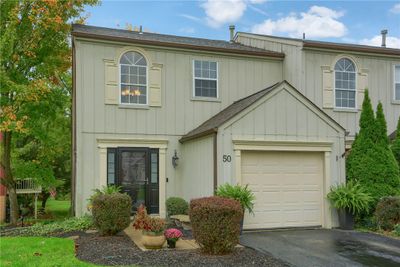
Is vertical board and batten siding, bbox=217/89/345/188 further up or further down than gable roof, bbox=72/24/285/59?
further down

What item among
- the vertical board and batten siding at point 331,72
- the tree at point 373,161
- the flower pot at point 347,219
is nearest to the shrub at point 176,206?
the flower pot at point 347,219

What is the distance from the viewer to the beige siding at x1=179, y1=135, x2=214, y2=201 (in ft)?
36.7

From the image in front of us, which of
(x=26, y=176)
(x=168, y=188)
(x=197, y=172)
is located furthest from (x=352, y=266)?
(x=26, y=176)

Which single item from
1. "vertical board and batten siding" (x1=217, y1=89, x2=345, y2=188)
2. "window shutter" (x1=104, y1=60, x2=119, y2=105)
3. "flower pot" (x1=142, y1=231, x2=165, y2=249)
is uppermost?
"window shutter" (x1=104, y1=60, x2=119, y2=105)

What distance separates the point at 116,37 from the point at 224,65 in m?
3.65

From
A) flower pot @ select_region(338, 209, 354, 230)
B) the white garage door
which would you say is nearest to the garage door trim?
the white garage door

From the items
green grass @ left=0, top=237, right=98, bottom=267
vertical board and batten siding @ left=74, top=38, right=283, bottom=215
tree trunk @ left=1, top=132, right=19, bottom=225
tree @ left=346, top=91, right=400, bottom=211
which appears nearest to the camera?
green grass @ left=0, top=237, right=98, bottom=267

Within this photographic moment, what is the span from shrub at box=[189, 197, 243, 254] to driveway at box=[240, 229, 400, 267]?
98 centimetres

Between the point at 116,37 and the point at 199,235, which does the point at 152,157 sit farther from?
the point at 199,235

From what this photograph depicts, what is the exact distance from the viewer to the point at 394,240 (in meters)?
9.62

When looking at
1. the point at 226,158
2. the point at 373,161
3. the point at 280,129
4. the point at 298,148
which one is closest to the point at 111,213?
the point at 226,158

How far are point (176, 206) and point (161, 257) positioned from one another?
4.60 metres

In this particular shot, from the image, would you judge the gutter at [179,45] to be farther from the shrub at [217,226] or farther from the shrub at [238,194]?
the shrub at [217,226]

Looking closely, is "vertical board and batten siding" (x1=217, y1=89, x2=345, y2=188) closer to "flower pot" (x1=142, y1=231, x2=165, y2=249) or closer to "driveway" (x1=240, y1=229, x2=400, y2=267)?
"driveway" (x1=240, y1=229, x2=400, y2=267)
